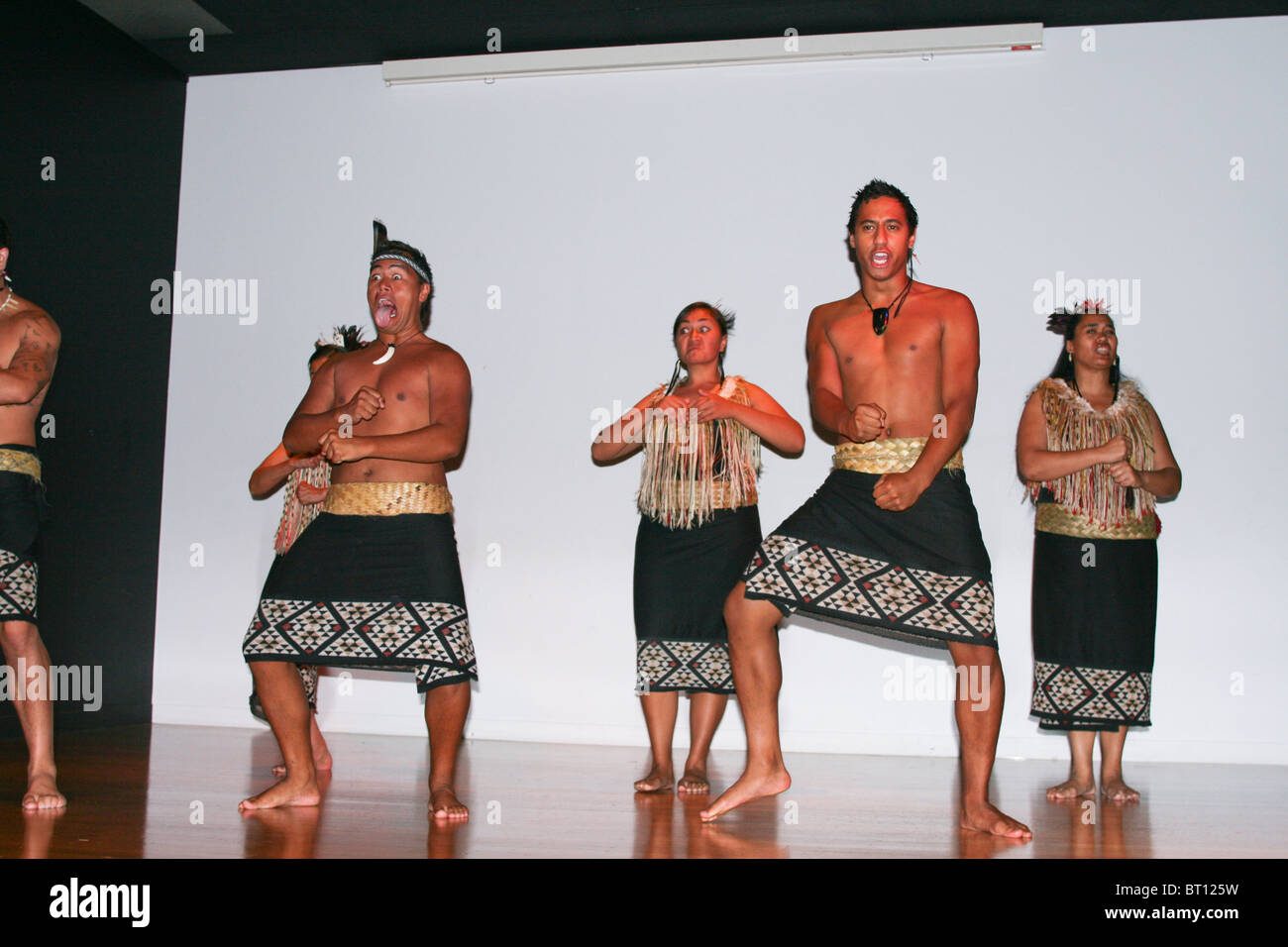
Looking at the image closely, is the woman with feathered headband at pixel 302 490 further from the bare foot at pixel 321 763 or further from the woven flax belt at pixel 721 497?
the woven flax belt at pixel 721 497

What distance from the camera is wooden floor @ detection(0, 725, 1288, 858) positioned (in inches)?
103

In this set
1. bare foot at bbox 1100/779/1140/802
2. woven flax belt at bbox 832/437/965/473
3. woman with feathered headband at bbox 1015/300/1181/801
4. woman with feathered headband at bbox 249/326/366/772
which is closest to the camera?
woven flax belt at bbox 832/437/965/473

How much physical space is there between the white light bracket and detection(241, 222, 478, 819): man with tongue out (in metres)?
2.21

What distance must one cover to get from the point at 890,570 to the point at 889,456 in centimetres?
29

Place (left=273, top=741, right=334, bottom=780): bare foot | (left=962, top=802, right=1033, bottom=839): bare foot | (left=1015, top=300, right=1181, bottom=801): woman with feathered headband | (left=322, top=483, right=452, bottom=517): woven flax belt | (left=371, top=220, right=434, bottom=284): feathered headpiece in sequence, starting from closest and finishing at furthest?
(left=962, top=802, right=1033, bottom=839): bare foot < (left=322, top=483, right=452, bottom=517): woven flax belt < (left=371, top=220, right=434, bottom=284): feathered headpiece < (left=1015, top=300, right=1181, bottom=801): woman with feathered headband < (left=273, top=741, right=334, bottom=780): bare foot

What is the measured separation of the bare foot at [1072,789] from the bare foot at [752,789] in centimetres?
107

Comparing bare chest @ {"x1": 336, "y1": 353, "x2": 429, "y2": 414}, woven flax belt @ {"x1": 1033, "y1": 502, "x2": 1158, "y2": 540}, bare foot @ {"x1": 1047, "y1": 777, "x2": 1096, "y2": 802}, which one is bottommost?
bare foot @ {"x1": 1047, "y1": 777, "x2": 1096, "y2": 802}

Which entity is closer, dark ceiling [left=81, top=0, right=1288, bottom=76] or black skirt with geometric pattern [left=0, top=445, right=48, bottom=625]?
black skirt with geometric pattern [left=0, top=445, right=48, bottom=625]

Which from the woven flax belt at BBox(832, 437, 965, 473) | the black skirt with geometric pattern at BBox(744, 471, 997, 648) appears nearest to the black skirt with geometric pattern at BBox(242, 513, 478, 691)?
the black skirt with geometric pattern at BBox(744, 471, 997, 648)

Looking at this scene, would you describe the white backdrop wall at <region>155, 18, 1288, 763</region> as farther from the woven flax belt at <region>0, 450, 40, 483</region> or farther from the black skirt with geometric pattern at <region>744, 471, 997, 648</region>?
the woven flax belt at <region>0, 450, 40, 483</region>

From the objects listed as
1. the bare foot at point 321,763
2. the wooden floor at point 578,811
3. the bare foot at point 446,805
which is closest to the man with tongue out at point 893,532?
the wooden floor at point 578,811

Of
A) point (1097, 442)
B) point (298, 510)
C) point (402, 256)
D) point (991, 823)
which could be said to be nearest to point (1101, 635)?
point (1097, 442)
